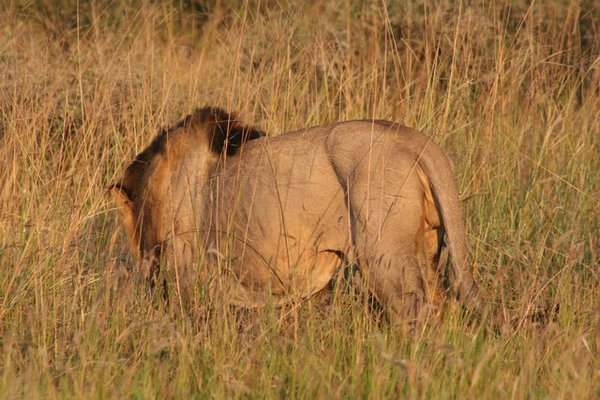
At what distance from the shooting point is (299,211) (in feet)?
14.9

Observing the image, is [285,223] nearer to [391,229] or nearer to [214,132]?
[391,229]

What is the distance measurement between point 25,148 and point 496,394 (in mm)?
3175

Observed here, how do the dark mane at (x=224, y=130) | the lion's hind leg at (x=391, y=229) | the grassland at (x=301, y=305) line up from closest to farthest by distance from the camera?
the grassland at (x=301, y=305), the lion's hind leg at (x=391, y=229), the dark mane at (x=224, y=130)

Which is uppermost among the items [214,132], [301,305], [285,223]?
[214,132]

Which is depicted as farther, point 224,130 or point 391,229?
point 224,130

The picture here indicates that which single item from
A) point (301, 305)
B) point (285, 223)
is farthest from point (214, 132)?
point (301, 305)

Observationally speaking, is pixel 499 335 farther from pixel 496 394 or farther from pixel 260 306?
pixel 260 306

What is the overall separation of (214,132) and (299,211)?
73 centimetres

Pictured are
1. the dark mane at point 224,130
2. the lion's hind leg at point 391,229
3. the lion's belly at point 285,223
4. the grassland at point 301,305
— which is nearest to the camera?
the grassland at point 301,305

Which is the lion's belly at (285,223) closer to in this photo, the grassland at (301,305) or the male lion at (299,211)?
the male lion at (299,211)

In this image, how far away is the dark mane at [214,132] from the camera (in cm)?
502

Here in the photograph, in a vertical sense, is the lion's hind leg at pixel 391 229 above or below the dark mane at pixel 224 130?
below

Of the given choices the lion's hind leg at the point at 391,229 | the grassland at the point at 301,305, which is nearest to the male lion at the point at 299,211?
the lion's hind leg at the point at 391,229

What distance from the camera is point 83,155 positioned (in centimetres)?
614
